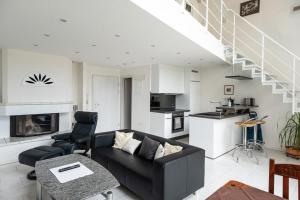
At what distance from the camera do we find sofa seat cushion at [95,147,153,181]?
231 centimetres

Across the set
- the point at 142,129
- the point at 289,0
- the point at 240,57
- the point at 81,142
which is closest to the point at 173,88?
the point at 142,129

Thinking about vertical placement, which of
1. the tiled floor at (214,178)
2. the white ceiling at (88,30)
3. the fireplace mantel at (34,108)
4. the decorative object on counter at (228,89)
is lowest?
the tiled floor at (214,178)

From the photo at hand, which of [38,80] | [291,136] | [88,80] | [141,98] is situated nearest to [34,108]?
[38,80]

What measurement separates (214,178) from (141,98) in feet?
11.0

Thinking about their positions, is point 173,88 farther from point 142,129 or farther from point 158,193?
point 158,193

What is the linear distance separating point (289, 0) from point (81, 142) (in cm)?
568

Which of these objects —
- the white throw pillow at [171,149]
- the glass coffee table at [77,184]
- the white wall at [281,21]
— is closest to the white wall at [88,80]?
the glass coffee table at [77,184]

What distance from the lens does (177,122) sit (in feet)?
17.9

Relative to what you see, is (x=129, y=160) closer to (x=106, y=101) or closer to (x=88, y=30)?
(x=88, y=30)

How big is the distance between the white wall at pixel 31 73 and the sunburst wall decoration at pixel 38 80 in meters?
0.06

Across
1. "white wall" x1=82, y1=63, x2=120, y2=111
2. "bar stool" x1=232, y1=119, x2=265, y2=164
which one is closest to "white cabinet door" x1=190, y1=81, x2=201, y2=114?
"bar stool" x1=232, y1=119, x2=265, y2=164

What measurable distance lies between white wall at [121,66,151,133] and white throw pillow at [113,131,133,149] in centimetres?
220

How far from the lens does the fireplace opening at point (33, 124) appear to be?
158 inches

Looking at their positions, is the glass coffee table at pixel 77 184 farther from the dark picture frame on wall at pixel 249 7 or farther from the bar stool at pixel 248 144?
the dark picture frame on wall at pixel 249 7
